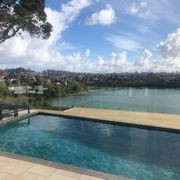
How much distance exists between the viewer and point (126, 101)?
1120 centimetres

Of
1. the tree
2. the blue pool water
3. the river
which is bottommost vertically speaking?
the blue pool water

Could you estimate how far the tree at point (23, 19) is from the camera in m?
11.1

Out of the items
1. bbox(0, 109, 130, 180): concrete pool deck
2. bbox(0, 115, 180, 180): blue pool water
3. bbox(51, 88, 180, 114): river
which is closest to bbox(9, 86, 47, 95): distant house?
bbox(51, 88, 180, 114): river

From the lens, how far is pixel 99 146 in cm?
706

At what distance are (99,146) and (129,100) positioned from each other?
A: 447 centimetres

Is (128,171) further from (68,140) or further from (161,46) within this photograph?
(161,46)

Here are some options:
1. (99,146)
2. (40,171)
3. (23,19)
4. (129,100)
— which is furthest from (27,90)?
(40,171)

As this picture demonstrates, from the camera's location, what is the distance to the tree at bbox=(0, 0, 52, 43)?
11.1 meters

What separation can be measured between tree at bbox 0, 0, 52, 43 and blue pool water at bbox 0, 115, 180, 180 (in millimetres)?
4456

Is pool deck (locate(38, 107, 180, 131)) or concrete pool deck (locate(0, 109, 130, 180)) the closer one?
concrete pool deck (locate(0, 109, 130, 180))

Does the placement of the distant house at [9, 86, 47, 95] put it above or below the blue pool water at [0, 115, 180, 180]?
above

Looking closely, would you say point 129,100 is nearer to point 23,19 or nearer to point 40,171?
point 23,19

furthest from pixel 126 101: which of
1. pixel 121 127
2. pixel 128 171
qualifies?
pixel 128 171

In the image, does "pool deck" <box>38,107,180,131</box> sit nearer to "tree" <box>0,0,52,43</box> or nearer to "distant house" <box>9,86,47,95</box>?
"distant house" <box>9,86,47,95</box>
